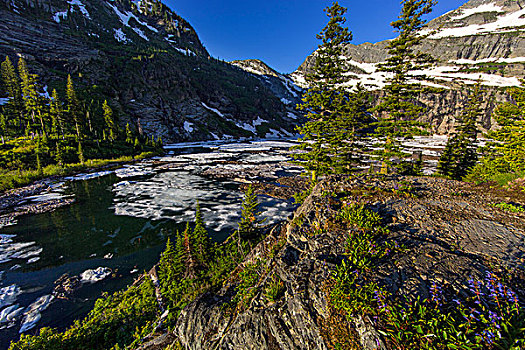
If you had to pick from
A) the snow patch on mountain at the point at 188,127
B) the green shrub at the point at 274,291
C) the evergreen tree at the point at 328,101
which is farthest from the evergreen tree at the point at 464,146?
the snow patch on mountain at the point at 188,127

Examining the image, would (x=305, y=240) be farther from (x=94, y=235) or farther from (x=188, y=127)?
(x=188, y=127)

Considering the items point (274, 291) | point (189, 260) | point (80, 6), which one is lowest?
point (189, 260)

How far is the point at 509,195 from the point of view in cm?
908

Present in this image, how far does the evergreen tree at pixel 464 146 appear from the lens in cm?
2405

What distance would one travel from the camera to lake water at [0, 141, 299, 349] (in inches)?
459

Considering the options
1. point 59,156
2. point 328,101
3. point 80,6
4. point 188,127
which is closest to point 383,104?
point 328,101

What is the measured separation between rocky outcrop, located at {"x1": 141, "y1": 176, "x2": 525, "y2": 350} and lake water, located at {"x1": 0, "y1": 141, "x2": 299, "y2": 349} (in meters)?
9.31

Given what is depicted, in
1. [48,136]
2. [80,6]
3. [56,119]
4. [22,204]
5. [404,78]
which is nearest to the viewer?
[404,78]

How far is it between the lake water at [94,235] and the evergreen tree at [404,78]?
534 inches

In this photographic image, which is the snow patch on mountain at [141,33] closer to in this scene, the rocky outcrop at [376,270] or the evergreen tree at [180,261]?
the evergreen tree at [180,261]

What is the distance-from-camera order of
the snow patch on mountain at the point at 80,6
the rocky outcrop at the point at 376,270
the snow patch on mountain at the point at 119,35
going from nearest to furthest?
the rocky outcrop at the point at 376,270 → the snow patch on mountain at the point at 119,35 → the snow patch on mountain at the point at 80,6

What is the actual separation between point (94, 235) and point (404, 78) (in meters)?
33.2

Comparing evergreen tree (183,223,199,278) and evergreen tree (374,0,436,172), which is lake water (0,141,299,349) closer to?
evergreen tree (183,223,199,278)

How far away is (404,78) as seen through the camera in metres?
17.8
